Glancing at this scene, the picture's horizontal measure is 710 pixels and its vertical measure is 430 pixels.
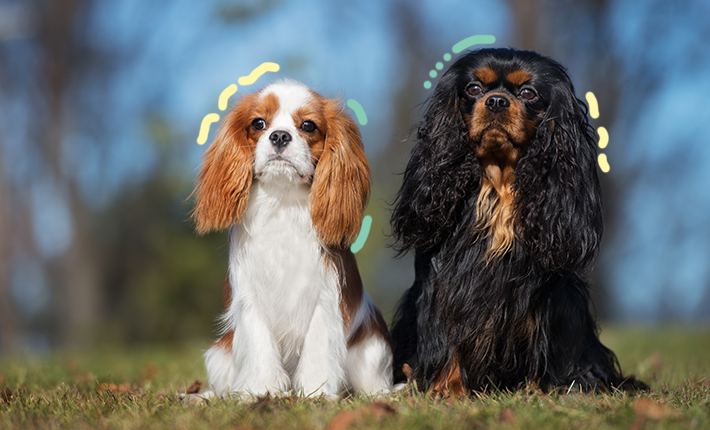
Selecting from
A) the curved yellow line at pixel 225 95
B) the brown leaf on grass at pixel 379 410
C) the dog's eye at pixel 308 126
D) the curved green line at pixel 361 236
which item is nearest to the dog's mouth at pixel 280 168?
the dog's eye at pixel 308 126

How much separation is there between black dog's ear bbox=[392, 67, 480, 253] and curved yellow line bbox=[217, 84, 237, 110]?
3.71 feet

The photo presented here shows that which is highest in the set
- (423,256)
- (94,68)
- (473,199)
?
(94,68)

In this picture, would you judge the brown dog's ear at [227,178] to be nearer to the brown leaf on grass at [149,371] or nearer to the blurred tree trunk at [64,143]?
the brown leaf on grass at [149,371]

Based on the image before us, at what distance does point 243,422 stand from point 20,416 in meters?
1.11

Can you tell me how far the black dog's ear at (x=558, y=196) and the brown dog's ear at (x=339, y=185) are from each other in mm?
841

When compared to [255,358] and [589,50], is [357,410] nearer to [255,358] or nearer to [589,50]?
[255,358]

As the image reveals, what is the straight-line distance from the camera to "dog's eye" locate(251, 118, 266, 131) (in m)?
3.41

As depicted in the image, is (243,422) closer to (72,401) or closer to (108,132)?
(72,401)

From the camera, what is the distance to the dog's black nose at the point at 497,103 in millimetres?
3129

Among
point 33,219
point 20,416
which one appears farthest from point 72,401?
point 33,219

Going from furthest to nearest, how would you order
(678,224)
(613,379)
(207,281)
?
1. (678,224)
2. (207,281)
3. (613,379)

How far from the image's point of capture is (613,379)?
3.60 meters

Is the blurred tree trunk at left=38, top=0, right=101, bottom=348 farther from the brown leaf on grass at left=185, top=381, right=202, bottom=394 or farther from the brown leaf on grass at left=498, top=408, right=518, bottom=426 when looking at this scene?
the brown leaf on grass at left=498, top=408, right=518, bottom=426

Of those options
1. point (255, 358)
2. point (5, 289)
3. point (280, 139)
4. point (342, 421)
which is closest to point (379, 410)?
point (342, 421)
